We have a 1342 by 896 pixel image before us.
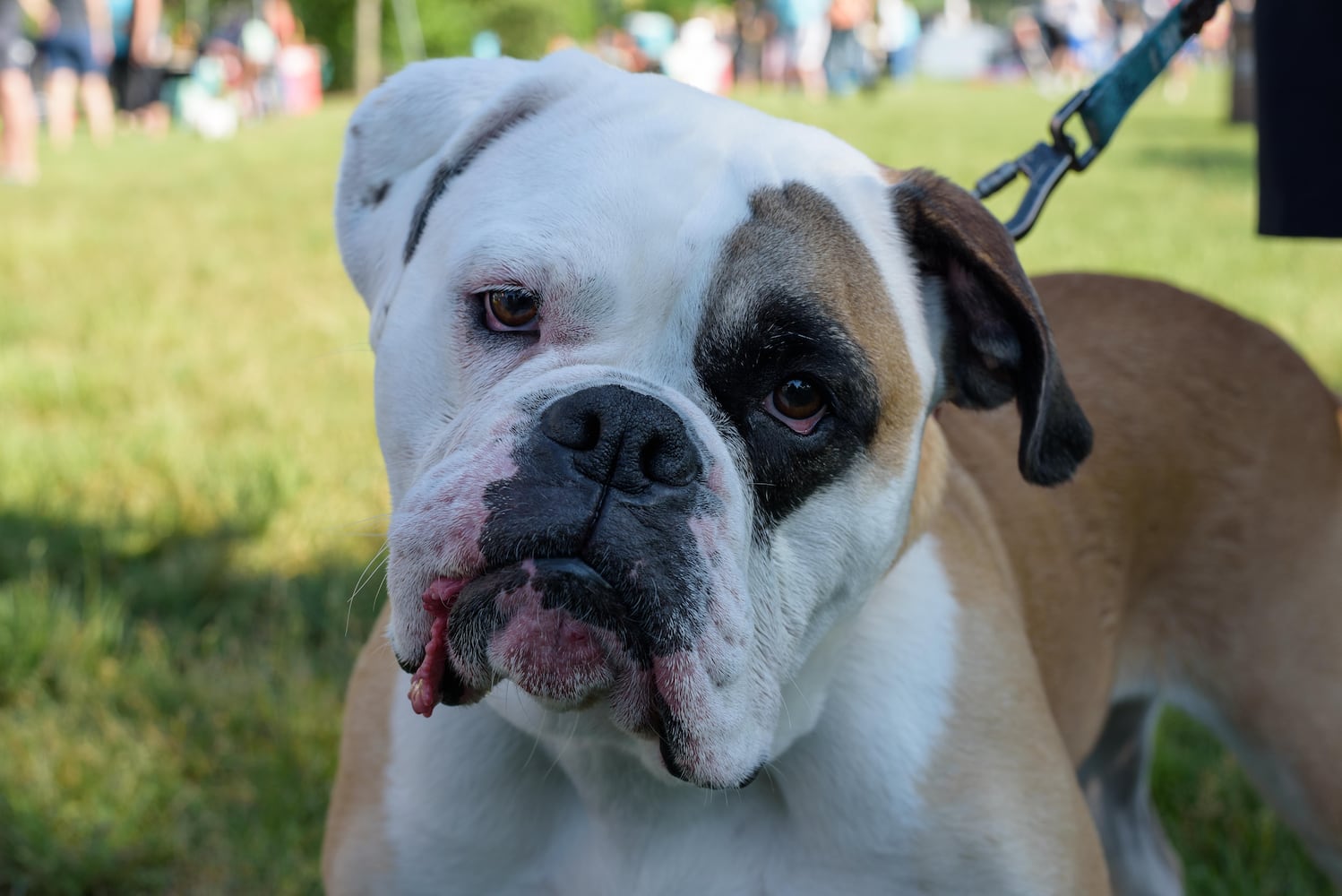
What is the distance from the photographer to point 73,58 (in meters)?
14.2

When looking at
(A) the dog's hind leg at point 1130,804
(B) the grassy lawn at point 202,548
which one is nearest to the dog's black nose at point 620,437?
(B) the grassy lawn at point 202,548

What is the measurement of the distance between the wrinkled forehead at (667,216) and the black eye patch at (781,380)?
0.07ft

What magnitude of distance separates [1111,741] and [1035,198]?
1432 millimetres

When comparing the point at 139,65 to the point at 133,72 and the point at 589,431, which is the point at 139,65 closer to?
the point at 133,72

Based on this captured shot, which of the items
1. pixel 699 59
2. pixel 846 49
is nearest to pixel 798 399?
pixel 846 49

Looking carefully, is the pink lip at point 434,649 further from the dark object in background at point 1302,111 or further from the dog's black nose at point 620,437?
the dark object in background at point 1302,111

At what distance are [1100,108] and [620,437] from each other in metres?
1.61

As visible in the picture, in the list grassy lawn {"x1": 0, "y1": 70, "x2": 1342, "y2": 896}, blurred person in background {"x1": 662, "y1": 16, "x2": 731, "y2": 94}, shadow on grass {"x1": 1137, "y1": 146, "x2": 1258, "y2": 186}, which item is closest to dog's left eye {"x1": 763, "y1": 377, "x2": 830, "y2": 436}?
grassy lawn {"x1": 0, "y1": 70, "x2": 1342, "y2": 896}

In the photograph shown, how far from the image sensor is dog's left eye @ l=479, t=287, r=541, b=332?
6.25ft

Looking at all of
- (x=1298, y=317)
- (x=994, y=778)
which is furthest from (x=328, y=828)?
(x=1298, y=317)

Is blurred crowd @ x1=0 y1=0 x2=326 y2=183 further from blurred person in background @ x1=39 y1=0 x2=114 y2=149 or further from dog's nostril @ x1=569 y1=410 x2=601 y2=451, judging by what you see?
dog's nostril @ x1=569 y1=410 x2=601 y2=451

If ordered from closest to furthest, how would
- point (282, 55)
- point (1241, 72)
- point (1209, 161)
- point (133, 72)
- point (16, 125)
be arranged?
point (16, 125) → point (1209, 161) → point (1241, 72) → point (133, 72) → point (282, 55)

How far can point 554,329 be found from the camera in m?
1.91

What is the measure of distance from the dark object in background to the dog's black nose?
185 centimetres
